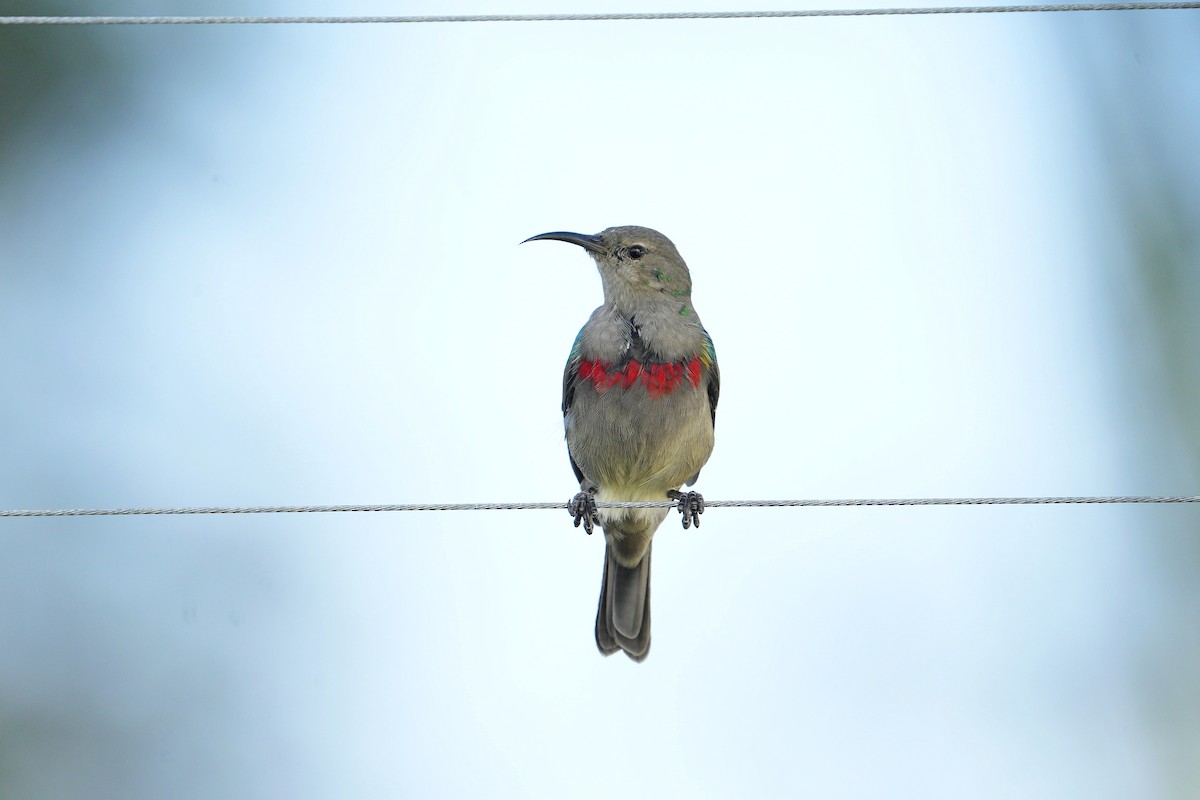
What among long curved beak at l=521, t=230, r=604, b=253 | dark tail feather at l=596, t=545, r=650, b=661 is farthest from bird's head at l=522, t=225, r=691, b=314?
dark tail feather at l=596, t=545, r=650, b=661

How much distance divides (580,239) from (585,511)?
1544 millimetres

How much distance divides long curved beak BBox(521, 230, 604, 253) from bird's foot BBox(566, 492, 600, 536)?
4.50 feet

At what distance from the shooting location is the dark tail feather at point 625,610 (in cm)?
821

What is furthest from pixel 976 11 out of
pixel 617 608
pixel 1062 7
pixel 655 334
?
pixel 617 608

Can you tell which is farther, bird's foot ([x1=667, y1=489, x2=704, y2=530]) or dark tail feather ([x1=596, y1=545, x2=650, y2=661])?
dark tail feather ([x1=596, y1=545, x2=650, y2=661])

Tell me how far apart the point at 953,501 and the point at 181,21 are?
3.44m

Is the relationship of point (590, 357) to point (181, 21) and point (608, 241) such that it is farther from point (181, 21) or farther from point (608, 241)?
point (181, 21)

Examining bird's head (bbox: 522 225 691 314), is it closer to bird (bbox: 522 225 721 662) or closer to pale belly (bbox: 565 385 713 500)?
bird (bbox: 522 225 721 662)

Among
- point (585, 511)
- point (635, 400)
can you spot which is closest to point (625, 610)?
point (585, 511)

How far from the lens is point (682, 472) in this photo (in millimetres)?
7645

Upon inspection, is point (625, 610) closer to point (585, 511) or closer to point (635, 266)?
point (585, 511)

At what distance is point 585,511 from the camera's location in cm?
760

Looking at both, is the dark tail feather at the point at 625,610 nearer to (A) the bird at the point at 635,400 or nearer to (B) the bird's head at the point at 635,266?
(A) the bird at the point at 635,400

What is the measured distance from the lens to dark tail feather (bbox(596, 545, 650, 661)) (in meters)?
8.21
